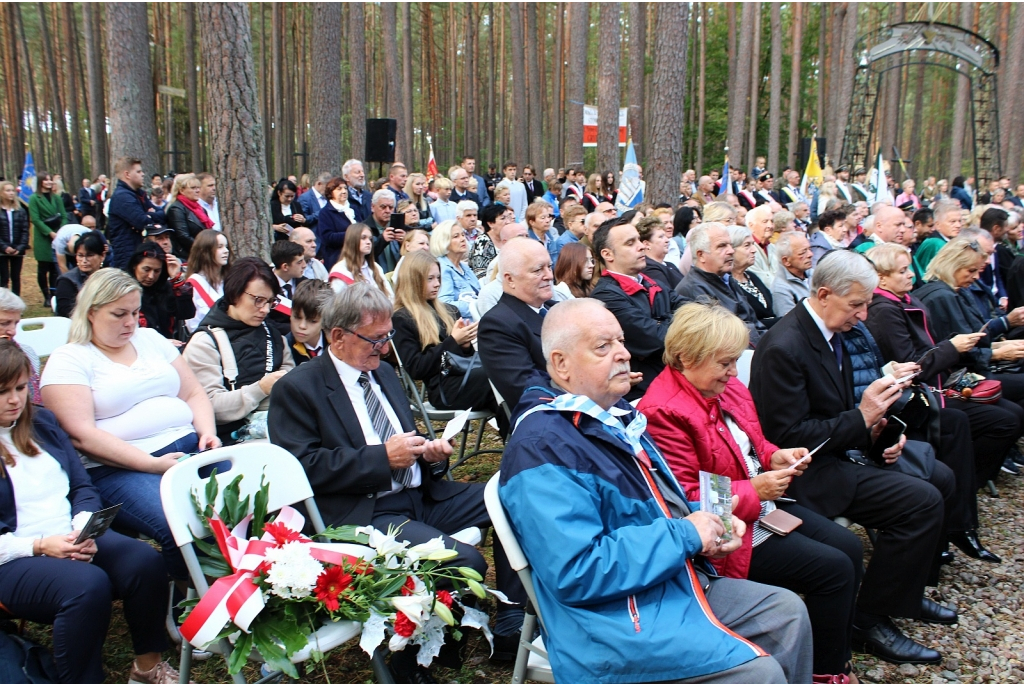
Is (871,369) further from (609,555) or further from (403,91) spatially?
(403,91)

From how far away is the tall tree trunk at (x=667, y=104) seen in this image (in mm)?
11008

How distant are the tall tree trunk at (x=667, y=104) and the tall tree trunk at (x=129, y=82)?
801 centimetres

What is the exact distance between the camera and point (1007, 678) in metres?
3.39

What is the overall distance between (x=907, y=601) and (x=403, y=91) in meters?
24.7

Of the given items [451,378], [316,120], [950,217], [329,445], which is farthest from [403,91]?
[329,445]

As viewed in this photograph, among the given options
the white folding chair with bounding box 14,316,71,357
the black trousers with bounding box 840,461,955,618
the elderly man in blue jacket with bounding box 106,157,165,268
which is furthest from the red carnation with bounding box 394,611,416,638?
the elderly man in blue jacket with bounding box 106,157,165,268

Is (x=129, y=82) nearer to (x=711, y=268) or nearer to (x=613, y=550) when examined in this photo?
(x=711, y=268)

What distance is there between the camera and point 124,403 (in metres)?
3.47

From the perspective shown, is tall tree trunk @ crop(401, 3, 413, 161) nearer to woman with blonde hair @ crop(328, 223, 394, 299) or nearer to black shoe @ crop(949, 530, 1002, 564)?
woman with blonde hair @ crop(328, 223, 394, 299)

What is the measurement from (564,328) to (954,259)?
418 cm

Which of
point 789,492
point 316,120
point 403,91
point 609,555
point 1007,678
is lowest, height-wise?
point 1007,678

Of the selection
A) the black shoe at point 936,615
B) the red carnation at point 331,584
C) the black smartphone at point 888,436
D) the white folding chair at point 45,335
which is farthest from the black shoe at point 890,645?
the white folding chair at point 45,335

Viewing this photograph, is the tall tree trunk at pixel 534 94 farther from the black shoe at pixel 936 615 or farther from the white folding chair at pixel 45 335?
the black shoe at pixel 936 615

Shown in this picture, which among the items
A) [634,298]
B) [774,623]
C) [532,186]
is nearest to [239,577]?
[774,623]
